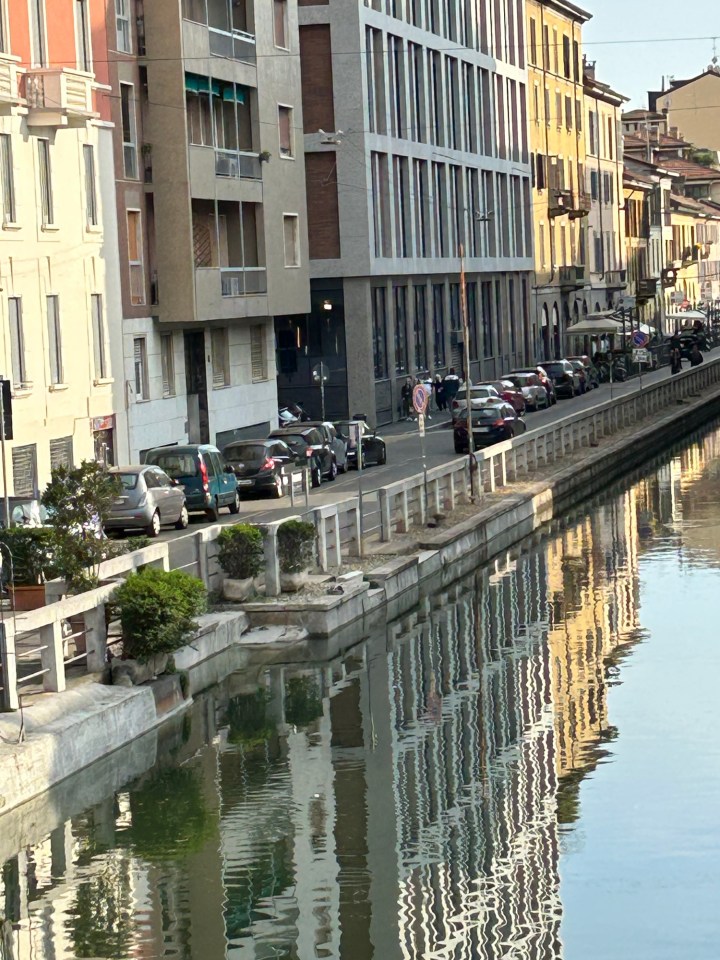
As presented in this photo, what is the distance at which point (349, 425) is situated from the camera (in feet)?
170

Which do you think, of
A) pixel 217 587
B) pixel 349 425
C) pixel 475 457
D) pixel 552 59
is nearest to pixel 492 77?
pixel 552 59

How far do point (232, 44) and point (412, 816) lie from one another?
3723cm

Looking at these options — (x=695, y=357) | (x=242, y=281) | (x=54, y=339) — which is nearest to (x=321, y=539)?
(x=54, y=339)

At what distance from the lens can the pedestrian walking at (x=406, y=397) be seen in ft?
225

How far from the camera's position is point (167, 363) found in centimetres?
5000

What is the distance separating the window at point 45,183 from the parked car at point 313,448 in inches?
333

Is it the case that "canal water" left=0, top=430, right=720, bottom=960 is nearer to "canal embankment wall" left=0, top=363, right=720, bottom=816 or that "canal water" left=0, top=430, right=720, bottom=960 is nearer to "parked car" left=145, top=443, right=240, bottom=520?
"canal embankment wall" left=0, top=363, right=720, bottom=816

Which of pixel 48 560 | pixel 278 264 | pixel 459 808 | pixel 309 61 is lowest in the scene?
pixel 459 808

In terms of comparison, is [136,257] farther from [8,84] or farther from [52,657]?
[52,657]

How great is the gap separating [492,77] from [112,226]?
4050 centimetres

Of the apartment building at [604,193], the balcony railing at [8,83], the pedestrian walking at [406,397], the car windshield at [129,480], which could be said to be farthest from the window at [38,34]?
the apartment building at [604,193]

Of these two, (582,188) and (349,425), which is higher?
(582,188)

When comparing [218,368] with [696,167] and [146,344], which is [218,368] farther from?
[696,167]

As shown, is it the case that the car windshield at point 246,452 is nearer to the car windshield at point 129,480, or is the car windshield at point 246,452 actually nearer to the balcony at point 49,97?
the car windshield at point 129,480
